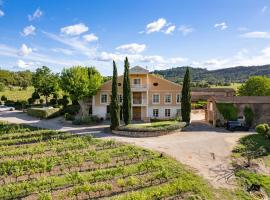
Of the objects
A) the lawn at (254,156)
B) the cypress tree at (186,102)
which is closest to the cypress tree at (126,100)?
the cypress tree at (186,102)

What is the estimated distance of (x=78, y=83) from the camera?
41.5 metres

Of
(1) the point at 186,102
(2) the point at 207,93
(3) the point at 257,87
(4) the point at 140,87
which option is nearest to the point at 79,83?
(4) the point at 140,87

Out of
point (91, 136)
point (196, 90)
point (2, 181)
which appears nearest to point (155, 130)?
point (91, 136)

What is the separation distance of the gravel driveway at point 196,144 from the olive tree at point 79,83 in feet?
15.3

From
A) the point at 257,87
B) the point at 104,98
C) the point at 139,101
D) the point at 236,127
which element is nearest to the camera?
the point at 236,127

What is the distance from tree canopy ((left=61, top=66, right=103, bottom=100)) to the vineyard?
1282 cm

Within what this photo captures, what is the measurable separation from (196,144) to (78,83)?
19.3 m

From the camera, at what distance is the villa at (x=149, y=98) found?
45188 millimetres

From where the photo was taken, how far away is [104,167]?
75.7 ft

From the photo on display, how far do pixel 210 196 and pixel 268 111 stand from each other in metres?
26.4

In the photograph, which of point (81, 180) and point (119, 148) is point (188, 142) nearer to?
point (119, 148)

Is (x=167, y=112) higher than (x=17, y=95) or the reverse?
the reverse

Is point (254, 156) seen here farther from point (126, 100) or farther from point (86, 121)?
point (86, 121)

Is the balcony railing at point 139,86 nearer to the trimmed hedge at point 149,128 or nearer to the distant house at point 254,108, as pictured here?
the trimmed hedge at point 149,128
